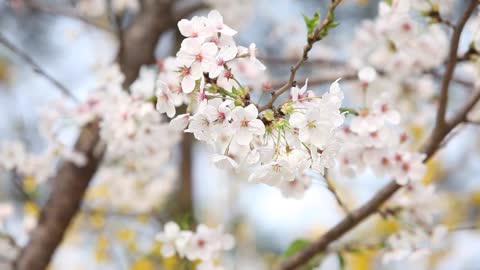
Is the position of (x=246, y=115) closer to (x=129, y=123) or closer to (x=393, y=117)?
(x=393, y=117)

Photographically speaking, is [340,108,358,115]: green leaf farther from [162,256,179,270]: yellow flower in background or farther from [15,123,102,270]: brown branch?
[162,256,179,270]: yellow flower in background

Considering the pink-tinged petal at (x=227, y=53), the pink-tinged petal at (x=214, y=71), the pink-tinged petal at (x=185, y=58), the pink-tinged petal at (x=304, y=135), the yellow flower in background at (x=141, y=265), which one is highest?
the yellow flower in background at (x=141, y=265)

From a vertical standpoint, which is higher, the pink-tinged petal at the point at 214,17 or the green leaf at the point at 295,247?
the green leaf at the point at 295,247

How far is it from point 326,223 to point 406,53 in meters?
2.15

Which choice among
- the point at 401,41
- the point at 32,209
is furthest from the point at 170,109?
the point at 32,209

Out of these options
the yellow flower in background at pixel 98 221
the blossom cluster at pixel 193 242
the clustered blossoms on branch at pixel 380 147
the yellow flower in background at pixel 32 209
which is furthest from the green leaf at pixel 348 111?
the yellow flower in background at pixel 98 221

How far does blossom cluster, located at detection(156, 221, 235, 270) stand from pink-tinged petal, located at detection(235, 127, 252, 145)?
1.51 feet

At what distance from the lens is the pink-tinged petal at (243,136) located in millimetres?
706

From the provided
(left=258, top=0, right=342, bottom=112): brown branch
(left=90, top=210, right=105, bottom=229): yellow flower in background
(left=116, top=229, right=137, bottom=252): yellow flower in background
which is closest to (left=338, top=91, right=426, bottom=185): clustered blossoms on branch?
(left=258, top=0, right=342, bottom=112): brown branch

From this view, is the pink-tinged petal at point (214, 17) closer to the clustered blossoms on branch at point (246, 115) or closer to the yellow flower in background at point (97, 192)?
the clustered blossoms on branch at point (246, 115)

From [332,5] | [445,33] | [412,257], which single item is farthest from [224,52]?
[445,33]

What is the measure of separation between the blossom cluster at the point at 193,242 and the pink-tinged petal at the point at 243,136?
46cm

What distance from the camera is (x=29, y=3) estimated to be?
1859 mm

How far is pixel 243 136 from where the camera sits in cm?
71
